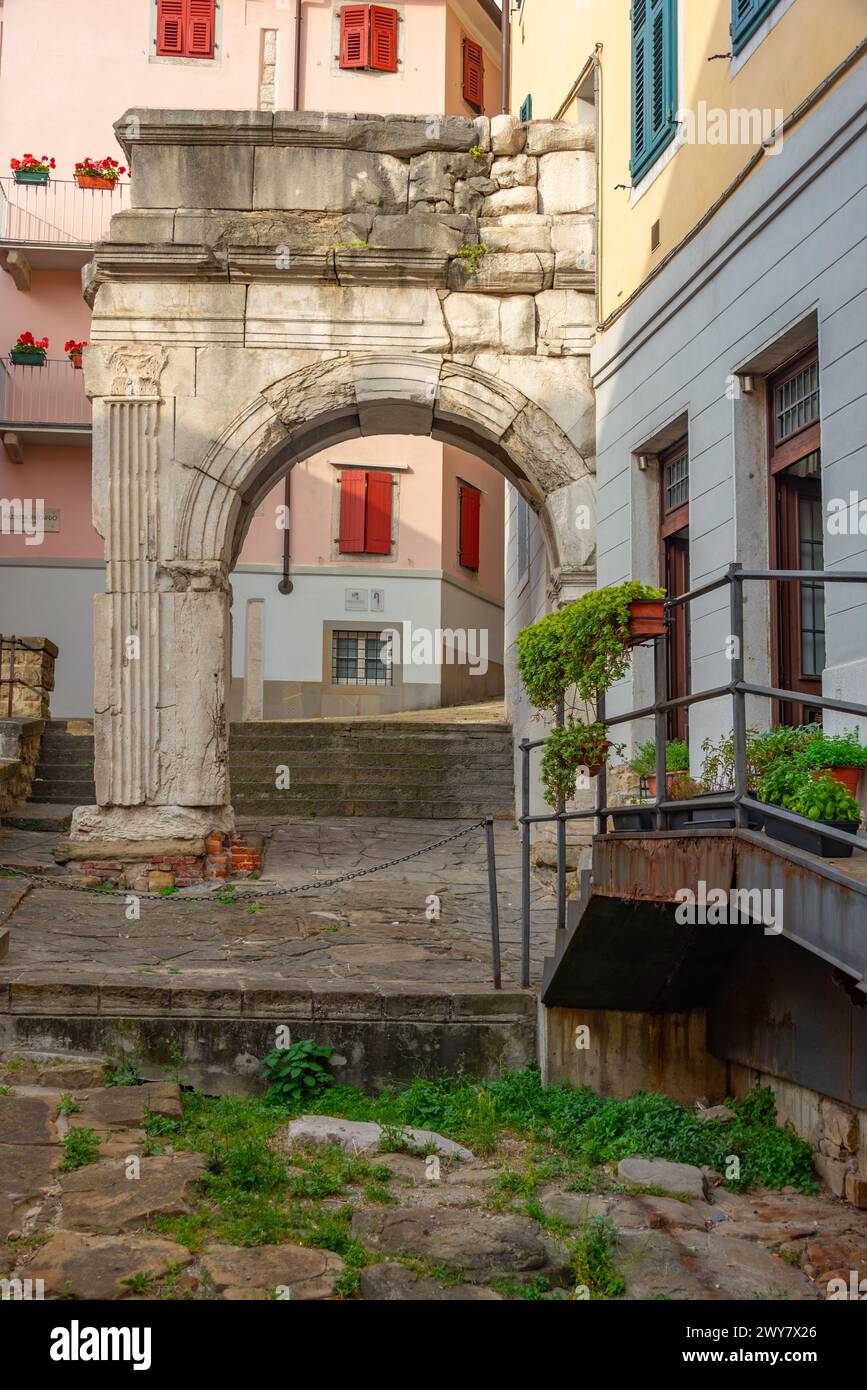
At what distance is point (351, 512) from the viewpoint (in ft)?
74.5

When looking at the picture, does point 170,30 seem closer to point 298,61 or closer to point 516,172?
point 298,61

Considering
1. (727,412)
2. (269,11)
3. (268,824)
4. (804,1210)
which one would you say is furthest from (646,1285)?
(269,11)

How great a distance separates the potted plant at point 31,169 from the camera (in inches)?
865

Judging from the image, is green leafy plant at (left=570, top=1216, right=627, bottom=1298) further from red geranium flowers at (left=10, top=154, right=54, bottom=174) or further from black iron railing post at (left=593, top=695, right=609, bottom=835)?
red geranium flowers at (left=10, top=154, right=54, bottom=174)

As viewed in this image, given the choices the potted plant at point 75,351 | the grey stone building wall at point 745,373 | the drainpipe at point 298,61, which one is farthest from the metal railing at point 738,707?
the drainpipe at point 298,61

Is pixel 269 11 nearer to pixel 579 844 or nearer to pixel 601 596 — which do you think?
pixel 579 844

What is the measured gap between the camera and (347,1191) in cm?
544

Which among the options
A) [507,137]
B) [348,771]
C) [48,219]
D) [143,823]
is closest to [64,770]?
[348,771]

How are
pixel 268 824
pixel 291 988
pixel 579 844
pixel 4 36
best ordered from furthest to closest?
pixel 4 36 → pixel 268 824 → pixel 579 844 → pixel 291 988

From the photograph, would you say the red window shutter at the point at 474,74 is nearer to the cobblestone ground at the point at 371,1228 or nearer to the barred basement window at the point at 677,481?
the barred basement window at the point at 677,481

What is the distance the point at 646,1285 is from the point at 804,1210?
1.05m

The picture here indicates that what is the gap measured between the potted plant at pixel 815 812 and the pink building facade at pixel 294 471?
56.0 ft

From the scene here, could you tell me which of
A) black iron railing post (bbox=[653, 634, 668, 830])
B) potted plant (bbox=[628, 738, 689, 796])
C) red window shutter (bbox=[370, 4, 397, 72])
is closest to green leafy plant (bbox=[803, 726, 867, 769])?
black iron railing post (bbox=[653, 634, 668, 830])

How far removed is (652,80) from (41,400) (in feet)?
47.7
